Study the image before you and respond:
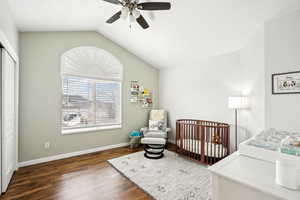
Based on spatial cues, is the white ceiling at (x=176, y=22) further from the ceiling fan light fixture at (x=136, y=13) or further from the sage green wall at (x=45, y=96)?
the ceiling fan light fixture at (x=136, y=13)

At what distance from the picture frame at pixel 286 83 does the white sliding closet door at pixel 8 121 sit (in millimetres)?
3917

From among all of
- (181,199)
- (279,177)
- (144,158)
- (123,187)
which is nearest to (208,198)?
(181,199)

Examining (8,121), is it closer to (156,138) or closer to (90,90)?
(90,90)

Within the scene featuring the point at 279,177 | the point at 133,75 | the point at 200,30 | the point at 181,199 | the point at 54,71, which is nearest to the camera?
the point at 279,177

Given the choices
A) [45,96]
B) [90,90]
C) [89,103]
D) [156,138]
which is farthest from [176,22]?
[45,96]

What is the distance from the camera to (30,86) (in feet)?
8.89

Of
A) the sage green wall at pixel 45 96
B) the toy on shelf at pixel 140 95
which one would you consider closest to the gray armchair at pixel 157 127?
the toy on shelf at pixel 140 95

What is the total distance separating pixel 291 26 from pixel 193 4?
1431 millimetres

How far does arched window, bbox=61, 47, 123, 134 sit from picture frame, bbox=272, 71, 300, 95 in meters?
3.22

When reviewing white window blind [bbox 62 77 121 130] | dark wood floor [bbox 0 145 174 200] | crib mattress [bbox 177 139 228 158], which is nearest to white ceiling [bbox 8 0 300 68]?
white window blind [bbox 62 77 121 130]

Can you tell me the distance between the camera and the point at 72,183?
2.13 m

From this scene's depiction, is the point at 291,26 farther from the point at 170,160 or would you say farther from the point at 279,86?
the point at 170,160

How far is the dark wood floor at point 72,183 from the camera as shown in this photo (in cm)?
186

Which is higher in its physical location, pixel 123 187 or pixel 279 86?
pixel 279 86
